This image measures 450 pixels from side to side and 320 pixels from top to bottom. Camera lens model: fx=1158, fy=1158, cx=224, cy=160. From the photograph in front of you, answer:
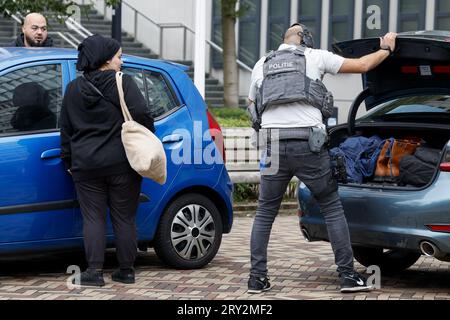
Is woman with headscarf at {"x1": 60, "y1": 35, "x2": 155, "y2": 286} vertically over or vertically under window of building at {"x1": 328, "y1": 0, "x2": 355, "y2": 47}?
under

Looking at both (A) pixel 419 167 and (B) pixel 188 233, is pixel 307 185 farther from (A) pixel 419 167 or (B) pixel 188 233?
(B) pixel 188 233

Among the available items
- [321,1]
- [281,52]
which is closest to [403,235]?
[281,52]

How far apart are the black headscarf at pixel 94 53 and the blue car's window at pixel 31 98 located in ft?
1.12

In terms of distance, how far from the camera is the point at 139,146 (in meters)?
7.88

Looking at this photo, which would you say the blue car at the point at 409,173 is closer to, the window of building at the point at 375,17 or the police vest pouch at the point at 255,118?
the police vest pouch at the point at 255,118

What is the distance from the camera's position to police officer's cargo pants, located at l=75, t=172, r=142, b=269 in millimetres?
7973

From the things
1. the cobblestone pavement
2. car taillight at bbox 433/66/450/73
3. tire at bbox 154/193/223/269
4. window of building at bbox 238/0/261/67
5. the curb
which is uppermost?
window of building at bbox 238/0/261/67

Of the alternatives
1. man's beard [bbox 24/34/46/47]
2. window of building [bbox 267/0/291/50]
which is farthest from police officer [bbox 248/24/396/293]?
window of building [bbox 267/0/291/50]

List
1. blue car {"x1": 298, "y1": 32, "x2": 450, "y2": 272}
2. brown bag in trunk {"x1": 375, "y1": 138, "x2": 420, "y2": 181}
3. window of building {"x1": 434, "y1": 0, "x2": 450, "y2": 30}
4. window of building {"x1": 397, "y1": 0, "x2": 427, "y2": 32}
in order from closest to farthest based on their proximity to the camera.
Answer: blue car {"x1": 298, "y1": 32, "x2": 450, "y2": 272}, brown bag in trunk {"x1": 375, "y1": 138, "x2": 420, "y2": 181}, window of building {"x1": 434, "y1": 0, "x2": 450, "y2": 30}, window of building {"x1": 397, "y1": 0, "x2": 427, "y2": 32}

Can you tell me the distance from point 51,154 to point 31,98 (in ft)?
1.44

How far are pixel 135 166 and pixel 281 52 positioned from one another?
126 cm

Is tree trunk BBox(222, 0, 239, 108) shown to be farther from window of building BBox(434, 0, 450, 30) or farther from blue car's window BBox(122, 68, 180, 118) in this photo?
blue car's window BBox(122, 68, 180, 118)

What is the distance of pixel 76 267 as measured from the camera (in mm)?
8680

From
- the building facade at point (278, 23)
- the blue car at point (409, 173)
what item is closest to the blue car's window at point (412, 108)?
the blue car at point (409, 173)
